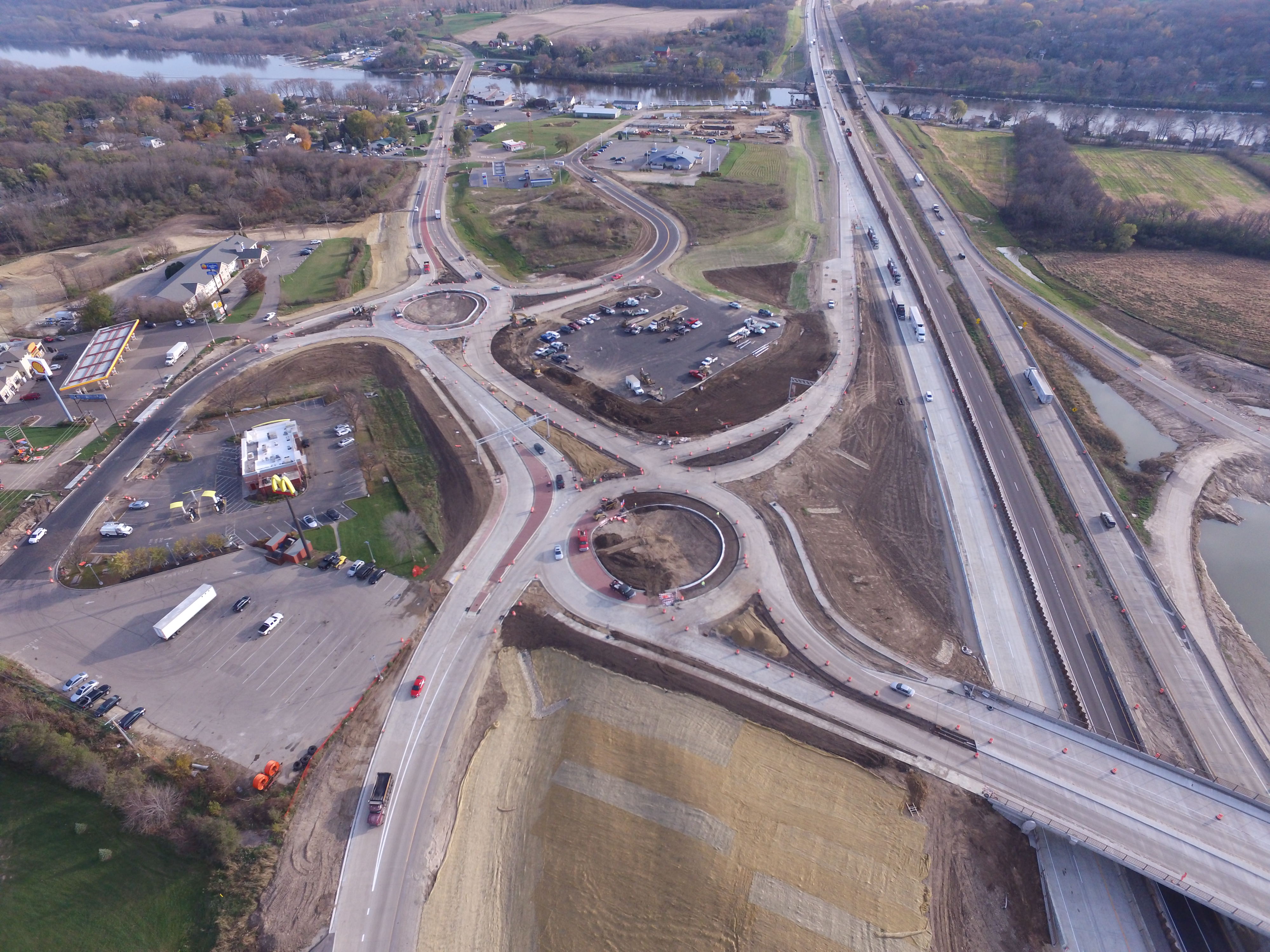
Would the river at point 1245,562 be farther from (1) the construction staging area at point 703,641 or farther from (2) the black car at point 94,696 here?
(2) the black car at point 94,696

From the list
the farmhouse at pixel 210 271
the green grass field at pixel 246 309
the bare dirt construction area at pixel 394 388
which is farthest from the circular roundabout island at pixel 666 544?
the farmhouse at pixel 210 271

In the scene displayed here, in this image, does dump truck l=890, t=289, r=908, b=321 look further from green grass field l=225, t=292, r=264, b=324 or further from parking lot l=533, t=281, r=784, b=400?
green grass field l=225, t=292, r=264, b=324

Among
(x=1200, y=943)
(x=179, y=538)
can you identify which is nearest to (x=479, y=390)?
(x=179, y=538)

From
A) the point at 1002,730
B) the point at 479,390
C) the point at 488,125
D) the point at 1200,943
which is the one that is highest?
the point at 488,125

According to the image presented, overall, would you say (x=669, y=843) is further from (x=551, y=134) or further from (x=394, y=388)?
(x=551, y=134)

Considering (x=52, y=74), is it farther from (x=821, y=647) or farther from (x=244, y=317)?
(x=821, y=647)

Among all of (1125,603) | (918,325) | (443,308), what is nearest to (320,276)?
(443,308)
